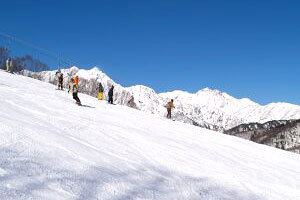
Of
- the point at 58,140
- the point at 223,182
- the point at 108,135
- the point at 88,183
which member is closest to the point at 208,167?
the point at 223,182

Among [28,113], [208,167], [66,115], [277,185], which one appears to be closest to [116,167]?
[208,167]

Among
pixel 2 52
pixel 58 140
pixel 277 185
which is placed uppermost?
pixel 2 52

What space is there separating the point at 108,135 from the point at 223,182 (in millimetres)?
5276

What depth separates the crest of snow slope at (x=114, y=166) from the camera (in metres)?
8.70

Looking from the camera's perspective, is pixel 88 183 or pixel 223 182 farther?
pixel 223 182

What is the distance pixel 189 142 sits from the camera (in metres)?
20.3

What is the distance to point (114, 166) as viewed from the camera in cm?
1127

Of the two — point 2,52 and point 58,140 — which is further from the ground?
point 2,52

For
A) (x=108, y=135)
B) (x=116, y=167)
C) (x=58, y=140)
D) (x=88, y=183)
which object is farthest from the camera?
(x=108, y=135)

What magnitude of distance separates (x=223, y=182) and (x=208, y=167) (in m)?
1.81

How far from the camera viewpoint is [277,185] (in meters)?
14.3

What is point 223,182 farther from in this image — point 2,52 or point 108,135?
point 2,52

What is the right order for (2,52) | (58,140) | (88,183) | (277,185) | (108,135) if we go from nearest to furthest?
(88,183) < (58,140) < (277,185) < (108,135) < (2,52)

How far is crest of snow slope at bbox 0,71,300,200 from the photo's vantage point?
870cm
